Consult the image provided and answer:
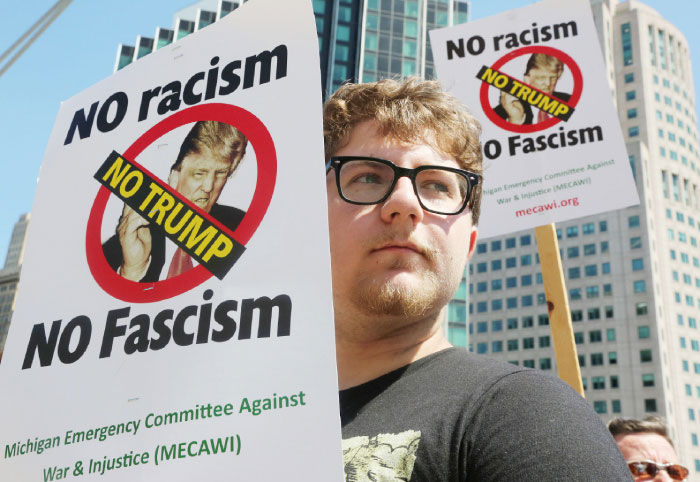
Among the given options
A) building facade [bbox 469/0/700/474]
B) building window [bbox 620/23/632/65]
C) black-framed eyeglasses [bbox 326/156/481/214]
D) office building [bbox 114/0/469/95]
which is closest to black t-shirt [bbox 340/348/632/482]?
black-framed eyeglasses [bbox 326/156/481/214]

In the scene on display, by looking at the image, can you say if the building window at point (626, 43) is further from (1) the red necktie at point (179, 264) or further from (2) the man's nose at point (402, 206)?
(1) the red necktie at point (179, 264)

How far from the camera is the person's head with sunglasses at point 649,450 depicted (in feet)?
13.2

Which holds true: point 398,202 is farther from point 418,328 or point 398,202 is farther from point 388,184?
point 418,328

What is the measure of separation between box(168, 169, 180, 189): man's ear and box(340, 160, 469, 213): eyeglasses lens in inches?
20.4

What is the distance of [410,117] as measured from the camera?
1.96 metres

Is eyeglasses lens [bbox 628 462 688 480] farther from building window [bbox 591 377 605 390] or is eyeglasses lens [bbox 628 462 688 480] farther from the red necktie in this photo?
building window [bbox 591 377 605 390]

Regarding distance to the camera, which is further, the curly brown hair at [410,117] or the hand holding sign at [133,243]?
the curly brown hair at [410,117]

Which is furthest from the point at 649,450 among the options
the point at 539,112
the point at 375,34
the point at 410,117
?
the point at 375,34

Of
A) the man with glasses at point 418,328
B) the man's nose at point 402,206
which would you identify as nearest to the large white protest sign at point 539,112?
the man with glasses at point 418,328

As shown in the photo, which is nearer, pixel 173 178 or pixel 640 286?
pixel 173 178

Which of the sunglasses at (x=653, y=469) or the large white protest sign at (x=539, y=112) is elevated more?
the large white protest sign at (x=539, y=112)

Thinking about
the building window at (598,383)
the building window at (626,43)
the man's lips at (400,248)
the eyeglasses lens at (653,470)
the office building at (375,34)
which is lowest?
the eyeglasses lens at (653,470)

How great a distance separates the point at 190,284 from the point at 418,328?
0.69m

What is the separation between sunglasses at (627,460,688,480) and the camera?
399cm
